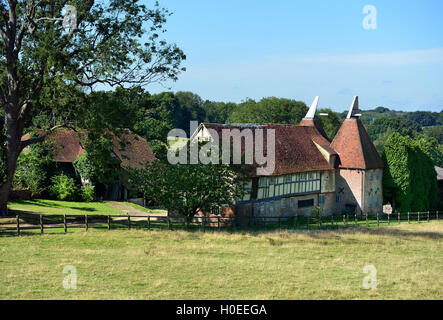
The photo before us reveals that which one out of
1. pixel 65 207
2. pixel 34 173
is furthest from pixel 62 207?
pixel 34 173

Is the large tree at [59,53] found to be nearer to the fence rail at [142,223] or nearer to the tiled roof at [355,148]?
the fence rail at [142,223]

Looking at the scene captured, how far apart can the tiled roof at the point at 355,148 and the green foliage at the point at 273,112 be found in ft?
105

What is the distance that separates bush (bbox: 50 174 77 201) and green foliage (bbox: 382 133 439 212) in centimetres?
2722

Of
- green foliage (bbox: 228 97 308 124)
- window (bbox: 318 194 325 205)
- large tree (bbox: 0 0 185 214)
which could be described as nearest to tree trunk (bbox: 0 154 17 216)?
large tree (bbox: 0 0 185 214)

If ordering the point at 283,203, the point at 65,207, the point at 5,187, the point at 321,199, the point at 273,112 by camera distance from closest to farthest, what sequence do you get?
1. the point at 5,187
2. the point at 65,207
3. the point at 283,203
4. the point at 321,199
5. the point at 273,112

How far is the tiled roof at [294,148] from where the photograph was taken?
39906 millimetres

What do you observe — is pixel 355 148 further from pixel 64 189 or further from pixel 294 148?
pixel 64 189

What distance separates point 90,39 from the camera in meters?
27.9

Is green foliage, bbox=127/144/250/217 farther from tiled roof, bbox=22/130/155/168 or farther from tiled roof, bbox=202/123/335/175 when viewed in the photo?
tiled roof, bbox=22/130/155/168

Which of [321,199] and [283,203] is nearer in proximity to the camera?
[283,203]

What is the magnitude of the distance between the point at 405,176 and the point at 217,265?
29726 mm

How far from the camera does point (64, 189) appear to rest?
131 feet

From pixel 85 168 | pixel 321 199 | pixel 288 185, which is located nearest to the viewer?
pixel 288 185
